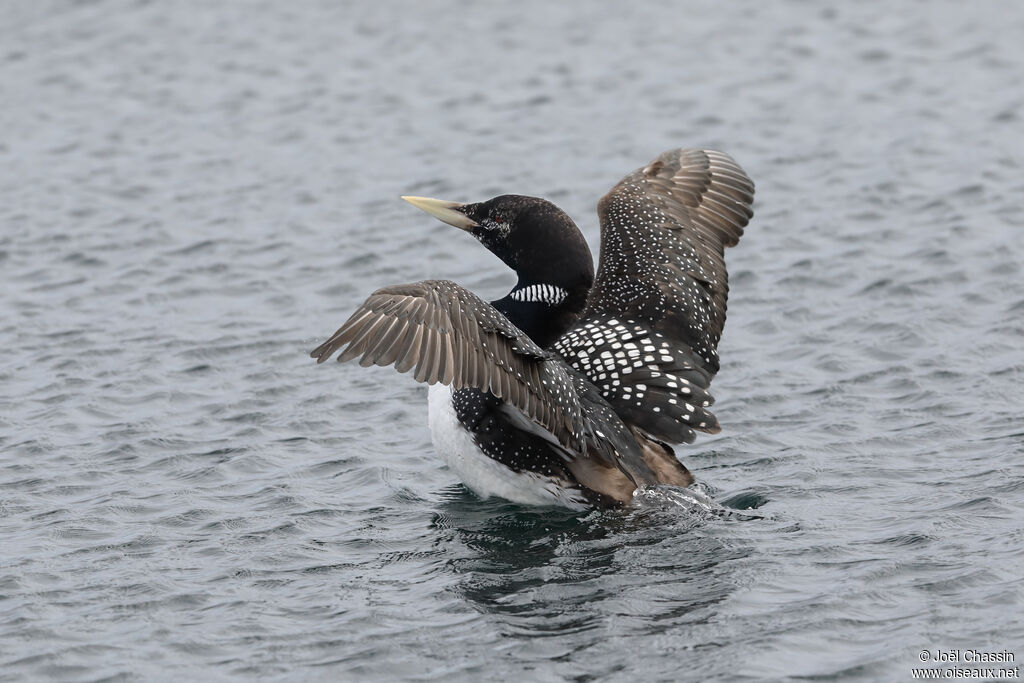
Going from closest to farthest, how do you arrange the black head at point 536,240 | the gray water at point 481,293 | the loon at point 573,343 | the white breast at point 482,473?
the gray water at point 481,293
the loon at point 573,343
the white breast at point 482,473
the black head at point 536,240

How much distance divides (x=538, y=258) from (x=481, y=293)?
7.59 ft

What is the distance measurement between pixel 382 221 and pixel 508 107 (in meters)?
2.58

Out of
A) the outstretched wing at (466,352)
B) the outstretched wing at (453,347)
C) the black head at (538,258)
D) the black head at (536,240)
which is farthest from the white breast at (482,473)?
the black head at (536,240)

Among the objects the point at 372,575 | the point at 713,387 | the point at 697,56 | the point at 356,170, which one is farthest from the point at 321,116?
the point at 372,575

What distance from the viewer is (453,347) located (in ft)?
18.9

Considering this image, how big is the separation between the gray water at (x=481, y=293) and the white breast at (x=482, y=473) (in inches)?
3.6

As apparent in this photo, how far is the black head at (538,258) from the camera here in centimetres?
707

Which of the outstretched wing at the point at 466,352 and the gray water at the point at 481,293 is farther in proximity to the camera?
the outstretched wing at the point at 466,352

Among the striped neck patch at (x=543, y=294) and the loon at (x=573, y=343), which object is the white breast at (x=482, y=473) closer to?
the loon at (x=573, y=343)

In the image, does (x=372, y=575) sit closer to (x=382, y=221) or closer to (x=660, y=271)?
(x=660, y=271)

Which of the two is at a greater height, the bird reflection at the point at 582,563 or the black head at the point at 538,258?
the black head at the point at 538,258

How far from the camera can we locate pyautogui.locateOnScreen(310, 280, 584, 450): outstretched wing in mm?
5609

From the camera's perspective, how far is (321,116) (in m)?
12.8

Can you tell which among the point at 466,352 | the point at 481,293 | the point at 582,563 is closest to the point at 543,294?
the point at 466,352
